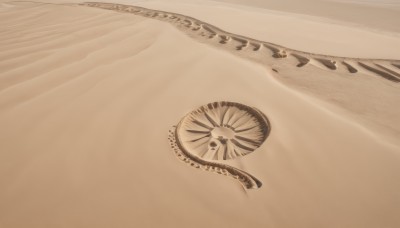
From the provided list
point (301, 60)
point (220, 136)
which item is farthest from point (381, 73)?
point (220, 136)

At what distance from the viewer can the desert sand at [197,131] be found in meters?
1.43

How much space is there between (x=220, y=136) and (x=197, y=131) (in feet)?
0.56

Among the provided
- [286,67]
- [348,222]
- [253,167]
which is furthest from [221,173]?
[286,67]

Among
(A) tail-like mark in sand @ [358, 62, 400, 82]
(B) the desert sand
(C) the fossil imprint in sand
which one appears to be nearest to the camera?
(B) the desert sand

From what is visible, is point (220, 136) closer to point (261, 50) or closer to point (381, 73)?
point (261, 50)

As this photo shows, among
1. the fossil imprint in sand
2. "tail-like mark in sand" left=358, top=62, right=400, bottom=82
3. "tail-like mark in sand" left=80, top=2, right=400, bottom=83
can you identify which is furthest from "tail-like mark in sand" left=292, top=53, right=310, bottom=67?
the fossil imprint in sand

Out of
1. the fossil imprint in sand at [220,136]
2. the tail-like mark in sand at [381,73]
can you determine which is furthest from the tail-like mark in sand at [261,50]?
the fossil imprint in sand at [220,136]

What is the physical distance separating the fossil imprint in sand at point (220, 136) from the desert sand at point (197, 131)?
0.4 inches

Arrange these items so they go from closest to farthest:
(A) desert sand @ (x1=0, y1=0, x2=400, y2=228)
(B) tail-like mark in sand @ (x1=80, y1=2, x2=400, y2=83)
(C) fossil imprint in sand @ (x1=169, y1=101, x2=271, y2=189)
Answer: (A) desert sand @ (x1=0, y1=0, x2=400, y2=228) → (C) fossil imprint in sand @ (x1=169, y1=101, x2=271, y2=189) → (B) tail-like mark in sand @ (x1=80, y1=2, x2=400, y2=83)

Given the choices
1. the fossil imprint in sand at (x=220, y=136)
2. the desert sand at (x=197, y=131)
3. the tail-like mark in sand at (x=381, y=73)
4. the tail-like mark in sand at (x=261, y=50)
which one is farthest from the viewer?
the tail-like mark in sand at (x=261, y=50)

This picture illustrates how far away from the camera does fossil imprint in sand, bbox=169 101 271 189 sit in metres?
1.71

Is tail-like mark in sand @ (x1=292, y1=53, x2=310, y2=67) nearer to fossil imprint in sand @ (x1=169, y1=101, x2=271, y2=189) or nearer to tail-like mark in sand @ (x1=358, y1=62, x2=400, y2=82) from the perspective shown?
tail-like mark in sand @ (x1=358, y1=62, x2=400, y2=82)

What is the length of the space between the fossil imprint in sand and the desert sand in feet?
0.03

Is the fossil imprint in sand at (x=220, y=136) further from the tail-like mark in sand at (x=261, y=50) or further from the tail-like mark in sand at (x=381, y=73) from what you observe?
the tail-like mark in sand at (x=381, y=73)
